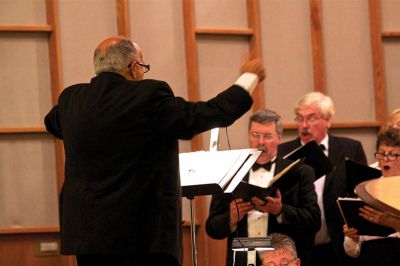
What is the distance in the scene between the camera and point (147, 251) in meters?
2.66

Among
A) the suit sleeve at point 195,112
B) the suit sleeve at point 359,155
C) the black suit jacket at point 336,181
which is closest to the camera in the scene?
the suit sleeve at point 195,112

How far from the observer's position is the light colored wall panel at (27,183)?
5094 mm

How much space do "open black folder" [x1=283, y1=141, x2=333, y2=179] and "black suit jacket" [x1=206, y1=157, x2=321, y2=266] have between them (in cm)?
10

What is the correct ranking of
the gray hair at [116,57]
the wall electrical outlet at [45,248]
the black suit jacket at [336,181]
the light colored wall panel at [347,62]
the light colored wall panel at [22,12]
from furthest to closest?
the light colored wall panel at [347,62] → the light colored wall panel at [22,12] → the wall electrical outlet at [45,248] → the black suit jacket at [336,181] → the gray hair at [116,57]

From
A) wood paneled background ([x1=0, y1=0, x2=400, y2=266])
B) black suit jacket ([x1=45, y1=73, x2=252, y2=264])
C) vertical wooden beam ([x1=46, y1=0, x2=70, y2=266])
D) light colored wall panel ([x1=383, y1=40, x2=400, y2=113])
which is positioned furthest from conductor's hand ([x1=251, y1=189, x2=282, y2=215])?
light colored wall panel ([x1=383, y1=40, x2=400, y2=113])

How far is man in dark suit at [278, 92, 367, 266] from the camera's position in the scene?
4371 mm

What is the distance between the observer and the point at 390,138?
13.0 feet

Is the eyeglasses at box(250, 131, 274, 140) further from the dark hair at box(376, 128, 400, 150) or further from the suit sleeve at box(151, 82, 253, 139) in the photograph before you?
the suit sleeve at box(151, 82, 253, 139)

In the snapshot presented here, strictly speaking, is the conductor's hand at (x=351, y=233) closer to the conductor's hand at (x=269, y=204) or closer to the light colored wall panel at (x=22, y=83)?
the conductor's hand at (x=269, y=204)

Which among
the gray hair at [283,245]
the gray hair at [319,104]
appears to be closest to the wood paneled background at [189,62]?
the gray hair at [319,104]

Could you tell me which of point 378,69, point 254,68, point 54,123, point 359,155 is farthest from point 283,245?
point 378,69

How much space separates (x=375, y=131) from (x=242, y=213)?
2378 millimetres

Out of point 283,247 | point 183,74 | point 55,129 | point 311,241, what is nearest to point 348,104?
point 183,74

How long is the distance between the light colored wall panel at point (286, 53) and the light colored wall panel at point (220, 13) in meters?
0.17
